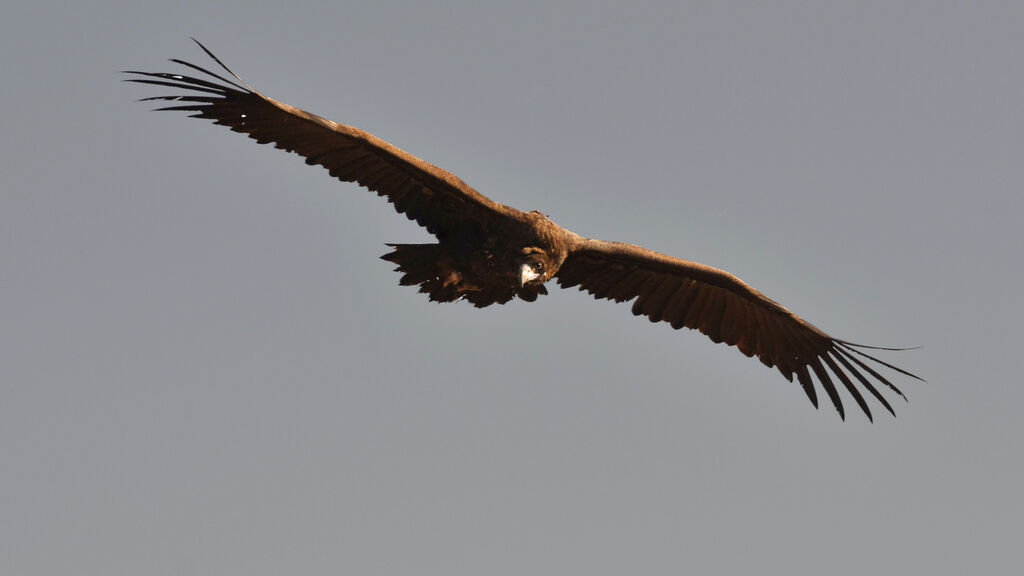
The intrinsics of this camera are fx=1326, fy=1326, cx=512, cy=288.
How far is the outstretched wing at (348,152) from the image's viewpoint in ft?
35.1

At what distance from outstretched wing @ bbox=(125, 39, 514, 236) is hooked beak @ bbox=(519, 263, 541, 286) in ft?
1.69

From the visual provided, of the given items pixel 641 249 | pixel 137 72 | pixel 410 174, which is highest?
pixel 641 249

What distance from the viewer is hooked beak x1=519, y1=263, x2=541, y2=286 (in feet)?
37.0

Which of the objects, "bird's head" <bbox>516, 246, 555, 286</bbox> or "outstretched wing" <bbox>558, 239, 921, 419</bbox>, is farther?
"outstretched wing" <bbox>558, 239, 921, 419</bbox>

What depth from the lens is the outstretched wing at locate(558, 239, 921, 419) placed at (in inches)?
503

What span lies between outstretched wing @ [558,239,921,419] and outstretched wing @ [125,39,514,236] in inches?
61.0

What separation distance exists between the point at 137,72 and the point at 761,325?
21.8 feet

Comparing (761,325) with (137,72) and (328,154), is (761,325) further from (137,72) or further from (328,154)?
(137,72)

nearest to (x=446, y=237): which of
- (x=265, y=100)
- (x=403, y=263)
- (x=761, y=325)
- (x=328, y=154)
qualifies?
(x=403, y=263)

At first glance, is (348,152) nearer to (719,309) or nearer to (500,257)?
(500,257)

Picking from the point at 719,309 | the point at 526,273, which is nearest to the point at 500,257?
the point at 526,273

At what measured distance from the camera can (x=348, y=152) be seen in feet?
36.7

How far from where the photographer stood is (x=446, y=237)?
11.6 meters

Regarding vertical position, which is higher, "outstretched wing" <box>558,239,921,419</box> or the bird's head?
"outstretched wing" <box>558,239,921,419</box>
